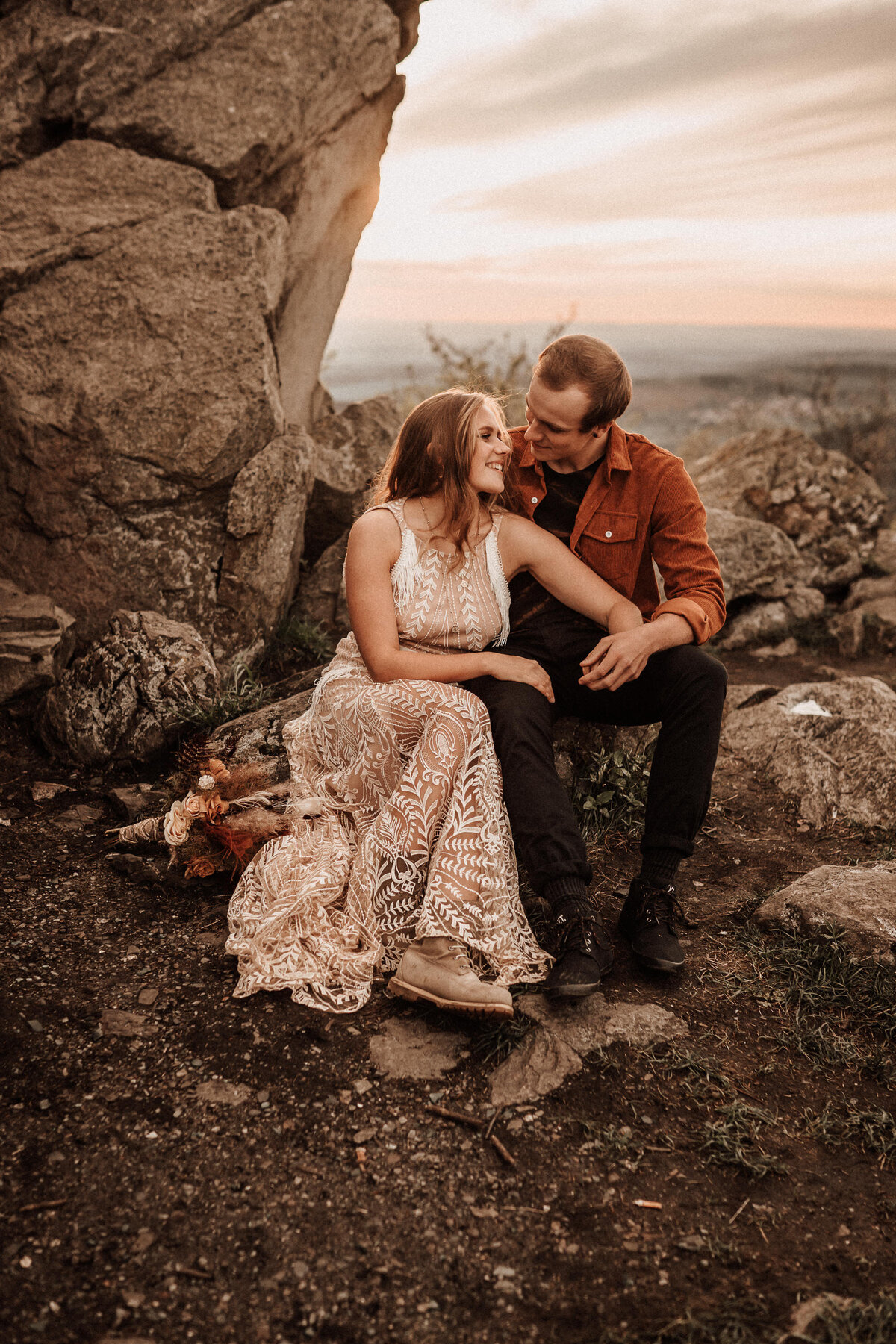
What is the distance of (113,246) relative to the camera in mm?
4844

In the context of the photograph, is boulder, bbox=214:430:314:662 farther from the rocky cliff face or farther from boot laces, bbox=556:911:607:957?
boot laces, bbox=556:911:607:957

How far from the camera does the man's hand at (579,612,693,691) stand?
338 centimetres

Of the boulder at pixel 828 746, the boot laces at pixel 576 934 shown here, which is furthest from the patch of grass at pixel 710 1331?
the boulder at pixel 828 746

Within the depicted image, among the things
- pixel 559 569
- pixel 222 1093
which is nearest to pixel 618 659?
pixel 559 569

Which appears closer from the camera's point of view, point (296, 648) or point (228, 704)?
point (228, 704)

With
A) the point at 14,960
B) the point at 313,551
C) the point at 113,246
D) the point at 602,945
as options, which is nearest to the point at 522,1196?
the point at 602,945

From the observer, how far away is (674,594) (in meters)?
3.75

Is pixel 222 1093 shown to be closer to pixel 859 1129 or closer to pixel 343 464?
pixel 859 1129

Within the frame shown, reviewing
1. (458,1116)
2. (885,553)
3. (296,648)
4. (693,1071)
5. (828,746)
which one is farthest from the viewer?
(885,553)

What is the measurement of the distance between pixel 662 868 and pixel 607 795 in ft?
2.77

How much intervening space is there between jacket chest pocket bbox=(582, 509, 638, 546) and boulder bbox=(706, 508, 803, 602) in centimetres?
317

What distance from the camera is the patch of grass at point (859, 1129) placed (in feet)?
8.14

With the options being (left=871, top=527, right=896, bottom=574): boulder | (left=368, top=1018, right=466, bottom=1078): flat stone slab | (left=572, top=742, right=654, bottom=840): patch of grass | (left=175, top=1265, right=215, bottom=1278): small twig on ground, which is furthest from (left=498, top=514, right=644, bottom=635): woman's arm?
(left=871, top=527, right=896, bottom=574): boulder

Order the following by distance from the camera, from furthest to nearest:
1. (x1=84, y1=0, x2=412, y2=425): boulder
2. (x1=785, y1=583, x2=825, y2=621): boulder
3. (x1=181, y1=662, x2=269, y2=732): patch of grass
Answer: (x1=785, y1=583, x2=825, y2=621): boulder
(x1=84, y1=0, x2=412, y2=425): boulder
(x1=181, y1=662, x2=269, y2=732): patch of grass
